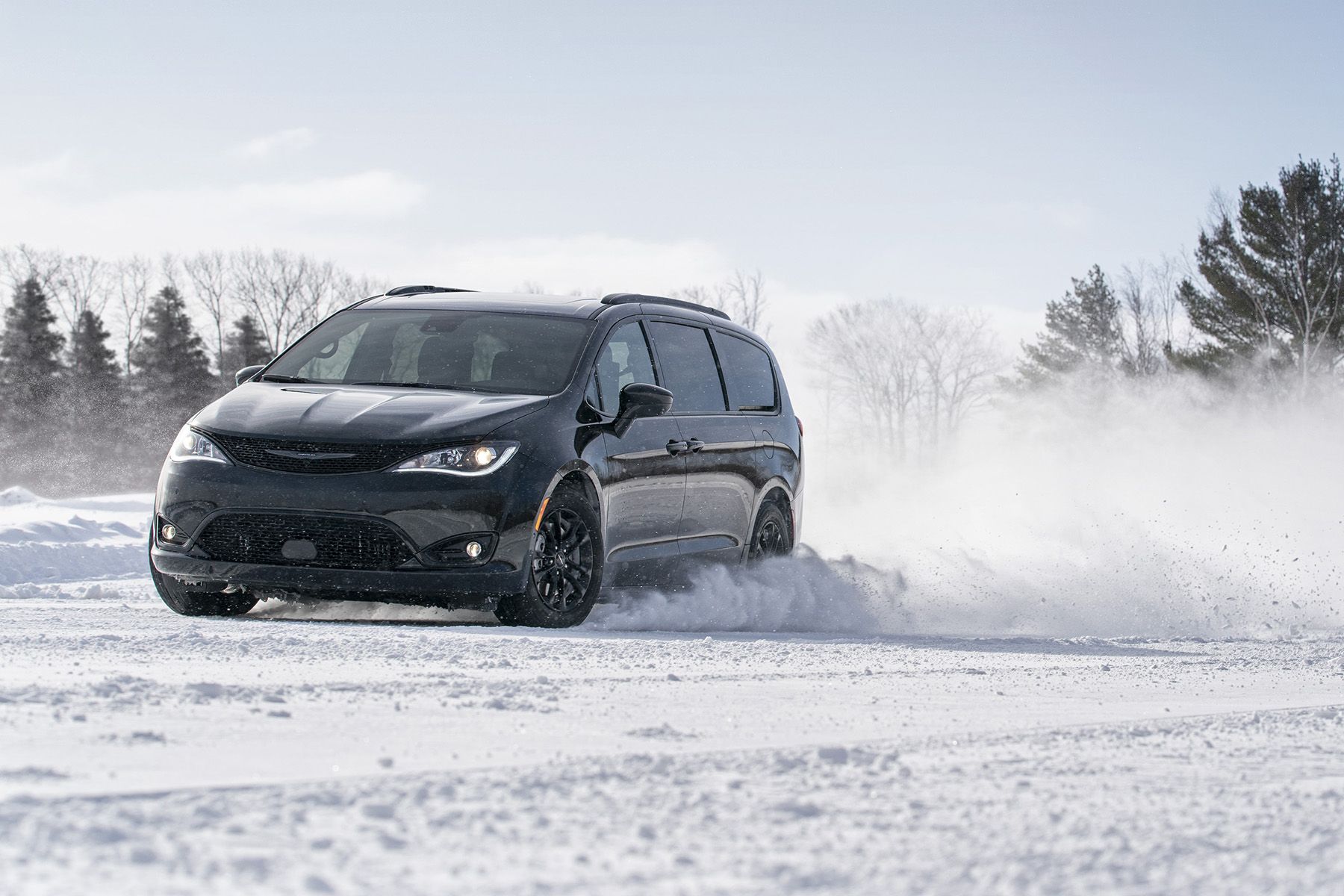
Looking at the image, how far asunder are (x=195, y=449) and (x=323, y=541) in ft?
2.80

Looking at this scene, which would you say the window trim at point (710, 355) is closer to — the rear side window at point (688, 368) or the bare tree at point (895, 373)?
the rear side window at point (688, 368)

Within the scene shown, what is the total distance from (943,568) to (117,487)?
55375 millimetres

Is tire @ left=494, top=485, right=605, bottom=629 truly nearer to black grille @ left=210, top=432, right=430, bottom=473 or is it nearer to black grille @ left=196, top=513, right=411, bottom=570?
black grille @ left=196, top=513, right=411, bottom=570

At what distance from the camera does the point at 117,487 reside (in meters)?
60.2

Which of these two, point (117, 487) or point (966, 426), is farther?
point (966, 426)

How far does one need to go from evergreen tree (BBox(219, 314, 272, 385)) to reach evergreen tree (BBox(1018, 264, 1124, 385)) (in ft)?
113

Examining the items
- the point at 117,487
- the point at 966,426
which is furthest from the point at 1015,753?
the point at 966,426

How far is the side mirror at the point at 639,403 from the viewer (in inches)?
289

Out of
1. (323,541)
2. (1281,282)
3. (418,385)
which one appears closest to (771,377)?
(418,385)

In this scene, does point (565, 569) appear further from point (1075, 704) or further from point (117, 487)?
point (117, 487)

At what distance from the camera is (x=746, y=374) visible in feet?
30.3

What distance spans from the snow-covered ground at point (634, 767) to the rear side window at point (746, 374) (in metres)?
2.74

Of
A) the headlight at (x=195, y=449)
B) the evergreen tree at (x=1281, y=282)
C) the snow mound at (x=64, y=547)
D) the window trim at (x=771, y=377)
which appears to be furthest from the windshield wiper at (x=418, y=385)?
the evergreen tree at (x=1281, y=282)

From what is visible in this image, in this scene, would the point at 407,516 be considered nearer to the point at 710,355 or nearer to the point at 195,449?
the point at 195,449
